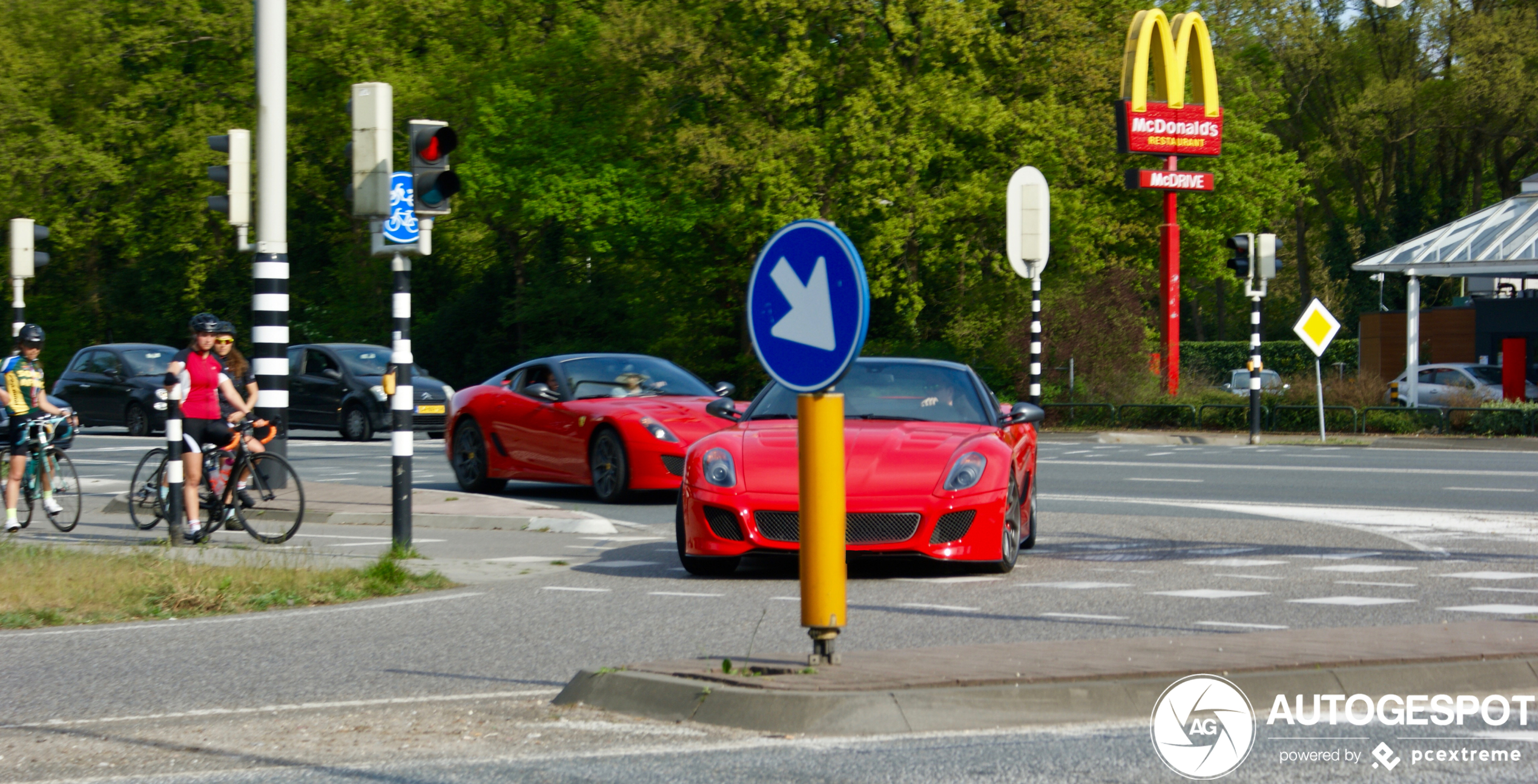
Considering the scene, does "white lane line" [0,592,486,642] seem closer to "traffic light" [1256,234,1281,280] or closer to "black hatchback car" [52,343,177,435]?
"traffic light" [1256,234,1281,280]

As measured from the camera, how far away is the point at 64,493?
1457 centimetres

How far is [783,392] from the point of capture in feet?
38.9

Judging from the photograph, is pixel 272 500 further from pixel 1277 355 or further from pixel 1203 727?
pixel 1277 355

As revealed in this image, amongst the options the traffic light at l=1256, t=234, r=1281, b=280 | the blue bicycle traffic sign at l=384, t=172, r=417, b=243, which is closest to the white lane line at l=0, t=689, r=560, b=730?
the blue bicycle traffic sign at l=384, t=172, r=417, b=243

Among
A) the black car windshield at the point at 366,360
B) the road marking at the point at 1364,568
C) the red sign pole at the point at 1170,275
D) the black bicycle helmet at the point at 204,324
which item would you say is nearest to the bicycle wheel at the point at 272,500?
the black bicycle helmet at the point at 204,324

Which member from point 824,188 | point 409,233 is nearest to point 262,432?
point 409,233

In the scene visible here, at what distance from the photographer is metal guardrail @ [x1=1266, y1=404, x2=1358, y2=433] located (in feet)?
98.6

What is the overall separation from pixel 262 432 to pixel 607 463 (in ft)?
11.4

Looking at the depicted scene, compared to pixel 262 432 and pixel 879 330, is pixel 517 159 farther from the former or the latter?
pixel 262 432

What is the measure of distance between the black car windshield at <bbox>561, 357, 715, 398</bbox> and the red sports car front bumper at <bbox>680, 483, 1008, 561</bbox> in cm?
628

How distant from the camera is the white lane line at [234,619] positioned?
8953 millimetres

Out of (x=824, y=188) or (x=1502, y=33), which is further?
(x=1502, y=33)

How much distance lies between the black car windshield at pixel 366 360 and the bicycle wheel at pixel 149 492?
1419 centimetres

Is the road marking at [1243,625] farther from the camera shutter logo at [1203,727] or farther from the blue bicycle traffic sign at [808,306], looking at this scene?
the blue bicycle traffic sign at [808,306]
